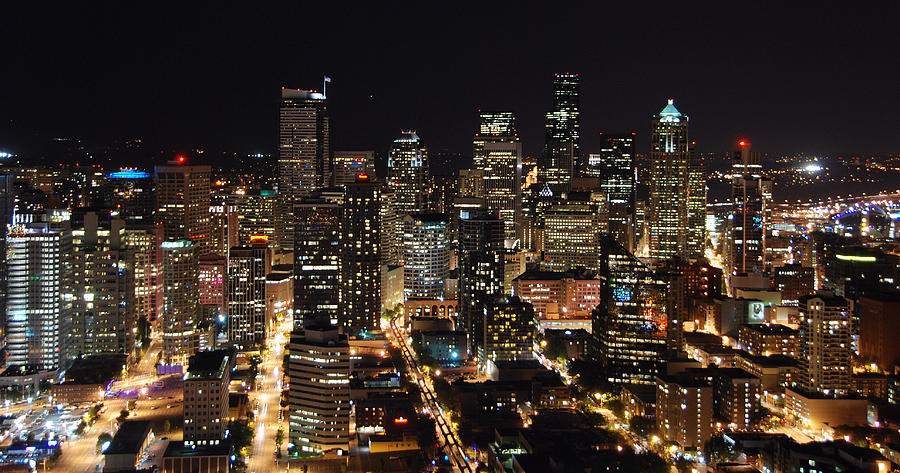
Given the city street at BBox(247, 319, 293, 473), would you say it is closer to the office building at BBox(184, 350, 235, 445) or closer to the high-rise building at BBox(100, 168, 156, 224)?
the office building at BBox(184, 350, 235, 445)

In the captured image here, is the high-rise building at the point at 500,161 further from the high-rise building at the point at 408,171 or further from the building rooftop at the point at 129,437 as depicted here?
the building rooftop at the point at 129,437

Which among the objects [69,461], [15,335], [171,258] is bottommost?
[69,461]

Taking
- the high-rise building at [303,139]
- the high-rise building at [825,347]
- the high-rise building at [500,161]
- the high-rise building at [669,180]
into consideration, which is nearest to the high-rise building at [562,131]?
the high-rise building at [500,161]

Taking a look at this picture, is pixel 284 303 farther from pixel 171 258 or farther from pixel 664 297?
pixel 664 297

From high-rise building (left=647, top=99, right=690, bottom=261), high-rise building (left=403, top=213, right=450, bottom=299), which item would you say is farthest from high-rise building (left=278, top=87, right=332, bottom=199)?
high-rise building (left=647, top=99, right=690, bottom=261)

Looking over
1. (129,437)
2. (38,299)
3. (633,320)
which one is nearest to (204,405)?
(129,437)

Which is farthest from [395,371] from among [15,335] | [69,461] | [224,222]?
[224,222]
